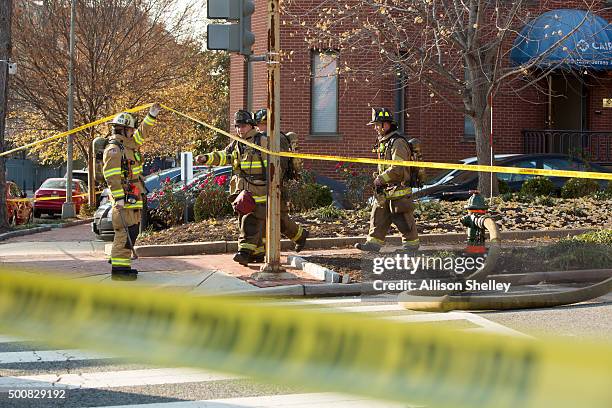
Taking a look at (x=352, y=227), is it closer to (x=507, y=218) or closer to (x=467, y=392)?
(x=507, y=218)

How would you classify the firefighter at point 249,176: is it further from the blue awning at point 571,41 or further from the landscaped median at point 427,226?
the blue awning at point 571,41

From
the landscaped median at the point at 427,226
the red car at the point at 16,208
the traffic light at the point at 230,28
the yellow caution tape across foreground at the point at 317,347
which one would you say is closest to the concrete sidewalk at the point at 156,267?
the landscaped median at the point at 427,226

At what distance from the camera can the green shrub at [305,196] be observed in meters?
17.7

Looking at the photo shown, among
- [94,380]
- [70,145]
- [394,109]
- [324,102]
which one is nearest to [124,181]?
[94,380]

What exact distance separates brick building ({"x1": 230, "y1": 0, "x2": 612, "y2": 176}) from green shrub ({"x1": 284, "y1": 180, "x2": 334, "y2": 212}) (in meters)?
5.10

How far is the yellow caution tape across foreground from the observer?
728 mm

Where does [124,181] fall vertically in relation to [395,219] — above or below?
above

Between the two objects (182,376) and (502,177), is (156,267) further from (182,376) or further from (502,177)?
(502,177)

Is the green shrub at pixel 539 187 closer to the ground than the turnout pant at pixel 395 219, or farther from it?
farther from it

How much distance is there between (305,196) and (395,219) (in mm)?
5234

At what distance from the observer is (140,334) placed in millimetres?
850

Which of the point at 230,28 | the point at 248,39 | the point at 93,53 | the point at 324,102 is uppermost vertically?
the point at 93,53

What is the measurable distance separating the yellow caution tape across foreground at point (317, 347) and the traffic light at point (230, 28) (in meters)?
10.1

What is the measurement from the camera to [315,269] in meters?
11.9
